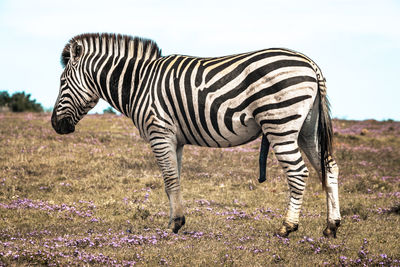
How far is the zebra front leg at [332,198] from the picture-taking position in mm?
7648

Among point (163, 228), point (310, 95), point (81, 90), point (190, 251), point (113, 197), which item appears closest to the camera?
point (190, 251)

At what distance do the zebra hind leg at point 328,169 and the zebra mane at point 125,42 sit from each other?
12.1ft

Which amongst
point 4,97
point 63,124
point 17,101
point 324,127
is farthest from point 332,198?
point 4,97

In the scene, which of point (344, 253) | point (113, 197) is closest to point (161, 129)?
point (344, 253)

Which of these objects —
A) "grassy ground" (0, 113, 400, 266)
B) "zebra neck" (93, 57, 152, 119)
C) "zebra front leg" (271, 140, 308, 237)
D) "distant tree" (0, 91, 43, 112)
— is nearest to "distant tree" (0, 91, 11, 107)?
"distant tree" (0, 91, 43, 112)

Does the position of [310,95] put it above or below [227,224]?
above

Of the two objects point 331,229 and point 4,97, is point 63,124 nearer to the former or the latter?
point 331,229

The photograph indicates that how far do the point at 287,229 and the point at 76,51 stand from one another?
240 inches

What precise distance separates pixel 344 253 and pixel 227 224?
2.87 meters

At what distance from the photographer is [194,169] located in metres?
16.3

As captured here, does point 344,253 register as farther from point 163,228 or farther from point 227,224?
point 163,228

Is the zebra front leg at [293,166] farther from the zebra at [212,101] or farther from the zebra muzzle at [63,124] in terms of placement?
the zebra muzzle at [63,124]

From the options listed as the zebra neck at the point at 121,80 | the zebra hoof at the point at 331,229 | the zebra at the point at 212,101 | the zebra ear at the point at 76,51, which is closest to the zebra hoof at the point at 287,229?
the zebra at the point at 212,101

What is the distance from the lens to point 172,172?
8.08 meters
